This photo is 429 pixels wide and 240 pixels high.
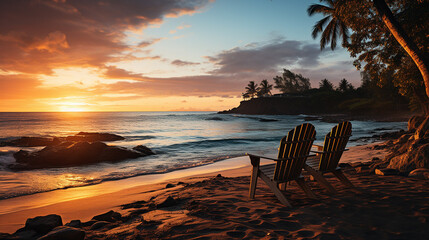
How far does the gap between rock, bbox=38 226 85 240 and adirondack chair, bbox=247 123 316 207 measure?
2.55 m

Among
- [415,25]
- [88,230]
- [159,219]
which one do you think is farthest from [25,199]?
[415,25]

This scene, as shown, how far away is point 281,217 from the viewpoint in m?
3.35

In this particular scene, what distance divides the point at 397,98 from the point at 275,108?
42565 millimetres

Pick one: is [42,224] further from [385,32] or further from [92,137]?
[92,137]

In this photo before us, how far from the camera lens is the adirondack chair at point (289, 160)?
379cm

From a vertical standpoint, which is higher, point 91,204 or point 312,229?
point 312,229

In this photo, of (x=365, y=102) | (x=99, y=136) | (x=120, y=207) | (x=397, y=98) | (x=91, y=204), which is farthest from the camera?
(x=365, y=102)

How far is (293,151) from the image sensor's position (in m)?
3.88

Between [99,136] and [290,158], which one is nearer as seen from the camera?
[290,158]

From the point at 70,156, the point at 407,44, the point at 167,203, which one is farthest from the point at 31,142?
the point at 407,44

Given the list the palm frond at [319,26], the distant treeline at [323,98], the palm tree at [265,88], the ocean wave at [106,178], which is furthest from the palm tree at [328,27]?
the palm tree at [265,88]

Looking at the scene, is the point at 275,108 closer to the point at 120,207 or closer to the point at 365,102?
the point at 365,102

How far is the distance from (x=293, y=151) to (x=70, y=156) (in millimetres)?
9848

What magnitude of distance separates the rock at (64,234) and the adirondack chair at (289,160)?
8.35 ft
